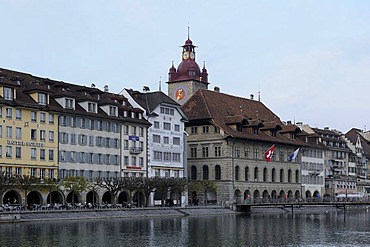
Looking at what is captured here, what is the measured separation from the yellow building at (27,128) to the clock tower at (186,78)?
63655 mm

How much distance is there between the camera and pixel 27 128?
291ft

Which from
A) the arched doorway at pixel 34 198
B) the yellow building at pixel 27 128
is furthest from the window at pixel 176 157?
the arched doorway at pixel 34 198

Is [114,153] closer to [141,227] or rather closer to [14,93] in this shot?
[14,93]

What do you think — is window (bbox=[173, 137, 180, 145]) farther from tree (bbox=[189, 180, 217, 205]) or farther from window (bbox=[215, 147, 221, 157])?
window (bbox=[215, 147, 221, 157])

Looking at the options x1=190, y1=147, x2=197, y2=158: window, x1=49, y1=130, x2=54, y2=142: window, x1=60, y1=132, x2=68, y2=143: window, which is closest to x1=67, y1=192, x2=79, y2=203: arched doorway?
x1=60, y1=132, x2=68, y2=143: window

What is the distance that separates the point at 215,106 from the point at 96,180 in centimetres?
3819

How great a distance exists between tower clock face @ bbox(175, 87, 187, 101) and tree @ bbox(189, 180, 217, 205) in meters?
39.5

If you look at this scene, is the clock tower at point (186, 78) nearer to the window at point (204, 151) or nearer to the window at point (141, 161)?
the window at point (204, 151)

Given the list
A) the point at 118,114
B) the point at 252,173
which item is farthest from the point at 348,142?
the point at 118,114

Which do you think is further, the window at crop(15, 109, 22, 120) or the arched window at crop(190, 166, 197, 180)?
the arched window at crop(190, 166, 197, 180)

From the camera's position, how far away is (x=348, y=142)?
568ft

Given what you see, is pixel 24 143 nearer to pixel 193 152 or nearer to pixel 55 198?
pixel 55 198

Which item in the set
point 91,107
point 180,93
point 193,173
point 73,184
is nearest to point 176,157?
point 193,173

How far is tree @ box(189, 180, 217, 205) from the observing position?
113m
